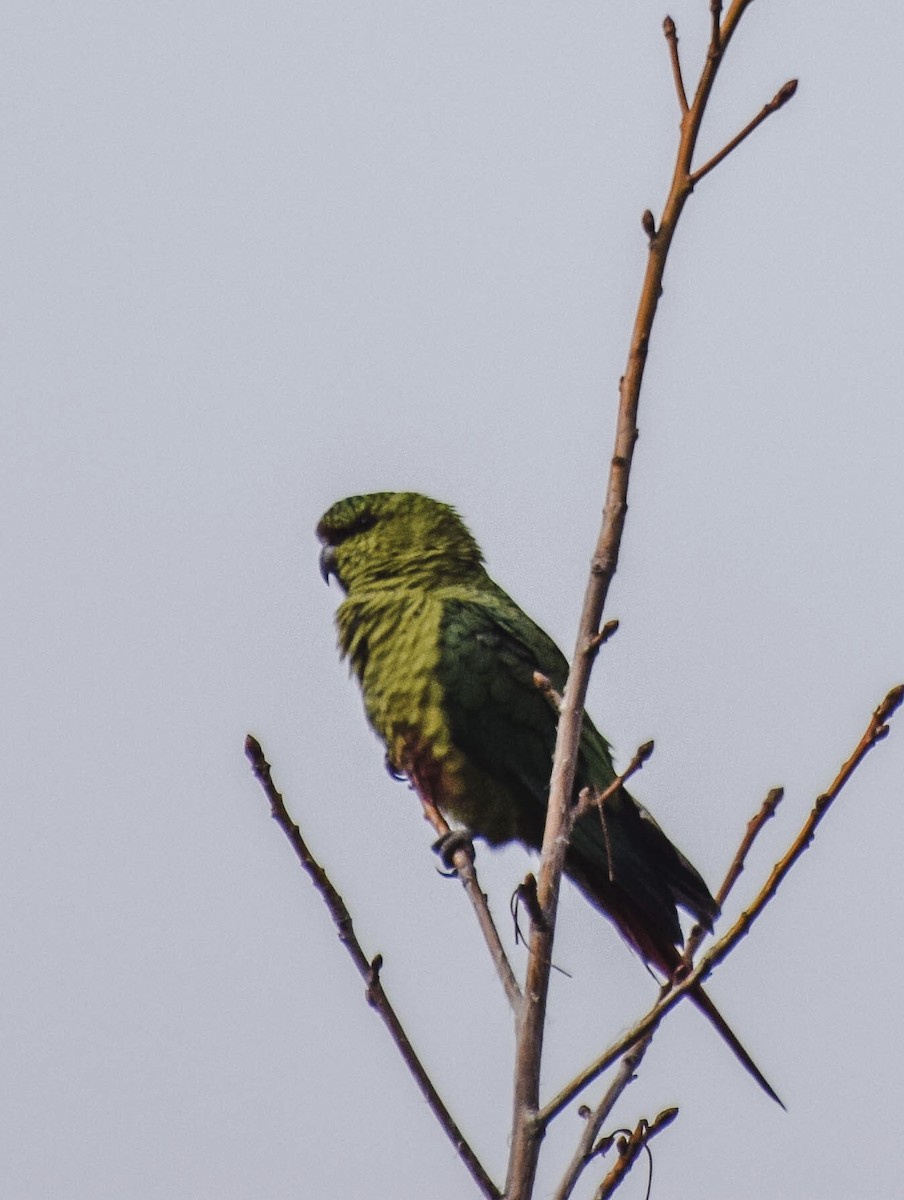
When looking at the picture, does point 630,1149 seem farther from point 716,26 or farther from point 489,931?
point 716,26

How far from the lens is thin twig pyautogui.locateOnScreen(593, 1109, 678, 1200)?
2.99m

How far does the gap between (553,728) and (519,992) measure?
217 cm

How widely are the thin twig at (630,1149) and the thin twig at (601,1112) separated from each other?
0.06m

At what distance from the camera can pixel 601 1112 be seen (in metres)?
3.14

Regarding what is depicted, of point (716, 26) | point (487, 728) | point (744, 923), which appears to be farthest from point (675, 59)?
point (487, 728)

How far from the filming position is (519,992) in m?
3.10

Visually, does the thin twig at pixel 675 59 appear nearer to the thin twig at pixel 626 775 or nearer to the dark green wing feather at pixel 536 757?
the thin twig at pixel 626 775

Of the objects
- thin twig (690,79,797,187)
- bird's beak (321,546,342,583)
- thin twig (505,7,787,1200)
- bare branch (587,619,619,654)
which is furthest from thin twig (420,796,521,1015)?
bird's beak (321,546,342,583)

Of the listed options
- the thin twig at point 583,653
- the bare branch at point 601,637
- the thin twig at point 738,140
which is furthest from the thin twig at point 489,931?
the thin twig at point 738,140

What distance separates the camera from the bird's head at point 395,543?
19.0 feet

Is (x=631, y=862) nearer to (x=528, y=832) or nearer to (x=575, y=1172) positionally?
(x=528, y=832)

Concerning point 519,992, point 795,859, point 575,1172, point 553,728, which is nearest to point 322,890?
point 519,992

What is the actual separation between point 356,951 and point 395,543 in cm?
294

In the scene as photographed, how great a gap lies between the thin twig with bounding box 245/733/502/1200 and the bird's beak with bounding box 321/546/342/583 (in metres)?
2.93
